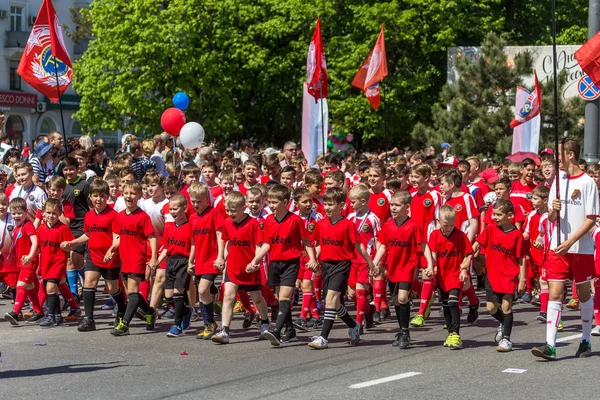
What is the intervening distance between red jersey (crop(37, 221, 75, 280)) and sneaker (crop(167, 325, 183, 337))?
1.52m

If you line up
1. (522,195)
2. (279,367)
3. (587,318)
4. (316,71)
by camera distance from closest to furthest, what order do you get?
(279,367) < (587,318) < (522,195) < (316,71)

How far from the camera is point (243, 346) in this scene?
36.5ft

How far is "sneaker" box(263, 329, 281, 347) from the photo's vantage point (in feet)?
35.7

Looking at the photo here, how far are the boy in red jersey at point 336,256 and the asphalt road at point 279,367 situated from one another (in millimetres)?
256

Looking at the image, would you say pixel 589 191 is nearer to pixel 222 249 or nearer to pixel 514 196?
pixel 222 249

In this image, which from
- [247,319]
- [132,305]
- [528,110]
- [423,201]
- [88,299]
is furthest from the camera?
[528,110]

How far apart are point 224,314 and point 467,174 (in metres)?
6.81

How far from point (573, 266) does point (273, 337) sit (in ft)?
9.18

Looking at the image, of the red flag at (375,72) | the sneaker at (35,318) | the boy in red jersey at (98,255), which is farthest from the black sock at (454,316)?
the red flag at (375,72)

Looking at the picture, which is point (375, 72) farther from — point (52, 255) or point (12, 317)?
point (12, 317)

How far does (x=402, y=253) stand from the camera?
11.1 m

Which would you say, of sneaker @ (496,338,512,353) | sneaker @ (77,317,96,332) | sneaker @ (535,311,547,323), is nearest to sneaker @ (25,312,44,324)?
sneaker @ (77,317,96,332)

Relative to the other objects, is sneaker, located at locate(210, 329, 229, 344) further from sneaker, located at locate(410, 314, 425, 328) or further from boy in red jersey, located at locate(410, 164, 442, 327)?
boy in red jersey, located at locate(410, 164, 442, 327)

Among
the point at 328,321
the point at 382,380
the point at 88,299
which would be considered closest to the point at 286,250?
the point at 328,321
